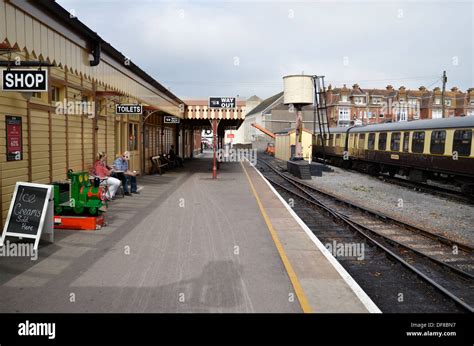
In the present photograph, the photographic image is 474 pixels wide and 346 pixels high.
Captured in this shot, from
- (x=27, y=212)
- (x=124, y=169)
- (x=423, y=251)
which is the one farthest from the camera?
(x=124, y=169)

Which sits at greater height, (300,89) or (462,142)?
(300,89)

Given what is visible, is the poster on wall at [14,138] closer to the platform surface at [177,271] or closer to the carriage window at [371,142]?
the platform surface at [177,271]

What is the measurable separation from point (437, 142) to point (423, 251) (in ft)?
31.9

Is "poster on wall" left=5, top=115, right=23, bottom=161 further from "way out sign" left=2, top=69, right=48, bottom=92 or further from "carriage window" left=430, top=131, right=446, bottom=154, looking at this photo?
"carriage window" left=430, top=131, right=446, bottom=154

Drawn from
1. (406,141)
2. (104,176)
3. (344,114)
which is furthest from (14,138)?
(344,114)

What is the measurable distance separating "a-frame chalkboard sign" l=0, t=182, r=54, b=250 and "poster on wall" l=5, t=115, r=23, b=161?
4.33 feet

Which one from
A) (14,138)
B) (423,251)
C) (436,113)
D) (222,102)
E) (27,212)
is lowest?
(423,251)

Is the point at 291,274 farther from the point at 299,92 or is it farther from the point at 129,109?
the point at 299,92

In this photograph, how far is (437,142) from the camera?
16531 mm

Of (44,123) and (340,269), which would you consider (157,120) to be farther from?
(340,269)

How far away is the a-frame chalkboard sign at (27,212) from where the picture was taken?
6.62 metres

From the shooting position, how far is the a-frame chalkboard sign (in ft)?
21.7

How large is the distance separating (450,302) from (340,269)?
1.54 metres

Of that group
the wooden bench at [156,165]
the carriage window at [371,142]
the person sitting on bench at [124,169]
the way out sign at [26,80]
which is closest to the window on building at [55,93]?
the person sitting on bench at [124,169]
